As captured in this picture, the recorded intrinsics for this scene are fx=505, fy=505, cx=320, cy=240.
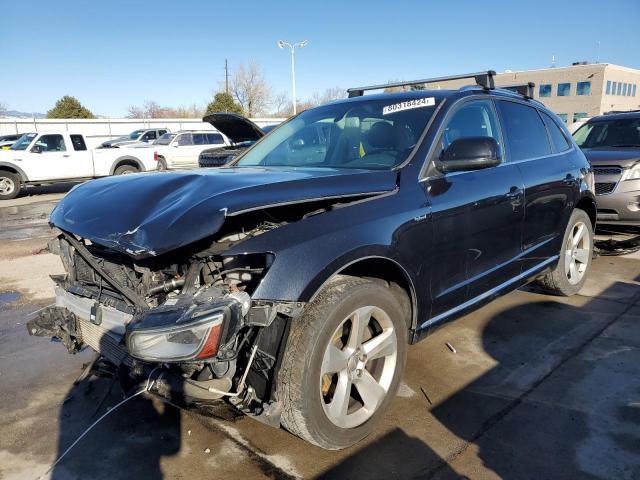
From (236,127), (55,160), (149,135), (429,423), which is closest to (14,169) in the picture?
(55,160)

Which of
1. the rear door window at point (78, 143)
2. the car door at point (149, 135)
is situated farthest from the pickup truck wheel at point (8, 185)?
the car door at point (149, 135)

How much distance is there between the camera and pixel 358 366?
2.70 metres

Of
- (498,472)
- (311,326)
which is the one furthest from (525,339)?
(311,326)

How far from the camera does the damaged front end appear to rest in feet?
6.91

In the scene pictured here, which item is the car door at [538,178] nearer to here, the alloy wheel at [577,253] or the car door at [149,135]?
the alloy wheel at [577,253]

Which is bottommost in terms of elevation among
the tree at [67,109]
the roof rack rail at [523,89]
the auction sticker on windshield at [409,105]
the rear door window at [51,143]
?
the rear door window at [51,143]

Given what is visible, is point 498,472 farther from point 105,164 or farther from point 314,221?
point 105,164

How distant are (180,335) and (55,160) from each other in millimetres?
15911

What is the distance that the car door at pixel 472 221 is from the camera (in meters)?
3.10

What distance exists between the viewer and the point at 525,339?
4.04m

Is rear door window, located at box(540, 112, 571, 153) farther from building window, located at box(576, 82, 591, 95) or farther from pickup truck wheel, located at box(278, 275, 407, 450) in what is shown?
building window, located at box(576, 82, 591, 95)

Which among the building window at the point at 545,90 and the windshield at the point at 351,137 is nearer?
Answer: the windshield at the point at 351,137

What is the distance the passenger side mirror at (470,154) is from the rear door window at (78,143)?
15.7 m

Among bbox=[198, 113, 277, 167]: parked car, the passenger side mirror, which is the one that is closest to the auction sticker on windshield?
the passenger side mirror
